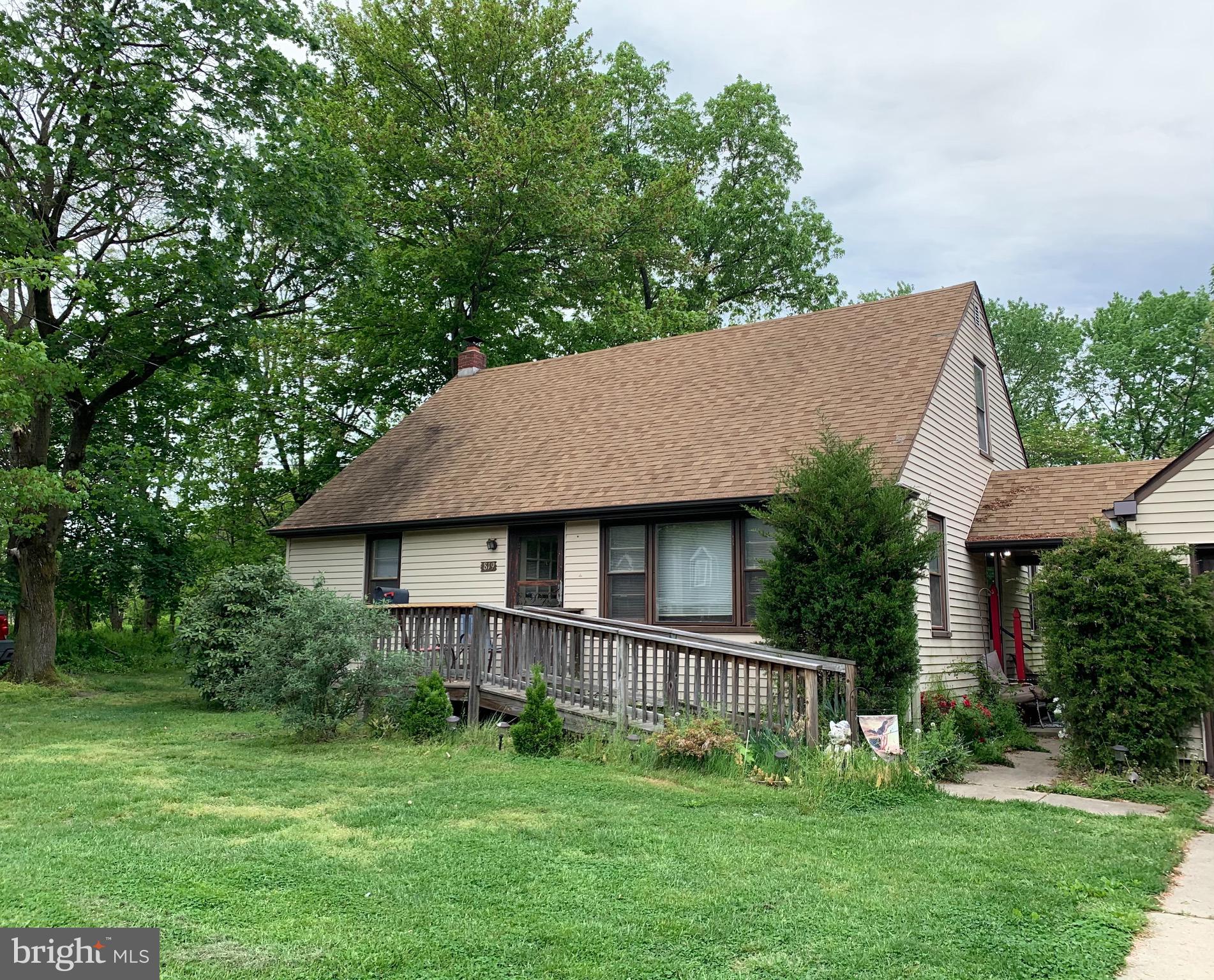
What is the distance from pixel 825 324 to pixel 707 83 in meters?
22.1

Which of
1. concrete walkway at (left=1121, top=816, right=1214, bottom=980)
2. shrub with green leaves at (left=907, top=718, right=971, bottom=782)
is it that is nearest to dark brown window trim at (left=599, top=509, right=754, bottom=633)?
shrub with green leaves at (left=907, top=718, right=971, bottom=782)

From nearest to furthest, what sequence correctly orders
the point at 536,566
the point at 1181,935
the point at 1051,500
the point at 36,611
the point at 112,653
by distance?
the point at 1181,935 < the point at 1051,500 < the point at 536,566 < the point at 36,611 < the point at 112,653

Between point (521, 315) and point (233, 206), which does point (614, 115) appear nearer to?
point (521, 315)

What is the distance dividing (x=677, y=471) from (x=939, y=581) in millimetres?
3839

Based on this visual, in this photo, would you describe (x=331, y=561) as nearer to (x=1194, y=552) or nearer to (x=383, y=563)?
(x=383, y=563)

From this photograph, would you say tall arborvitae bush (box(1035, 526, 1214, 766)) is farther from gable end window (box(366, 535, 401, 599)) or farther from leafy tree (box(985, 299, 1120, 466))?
leafy tree (box(985, 299, 1120, 466))

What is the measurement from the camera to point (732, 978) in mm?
3689

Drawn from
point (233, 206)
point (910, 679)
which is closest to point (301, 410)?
point (233, 206)

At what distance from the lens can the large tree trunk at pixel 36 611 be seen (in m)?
16.1

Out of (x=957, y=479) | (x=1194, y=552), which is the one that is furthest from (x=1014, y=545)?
(x=1194, y=552)

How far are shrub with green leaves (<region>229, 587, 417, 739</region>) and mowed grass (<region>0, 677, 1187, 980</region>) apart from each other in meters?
1.39

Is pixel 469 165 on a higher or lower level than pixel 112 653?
higher

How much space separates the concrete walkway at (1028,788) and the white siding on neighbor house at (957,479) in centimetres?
167

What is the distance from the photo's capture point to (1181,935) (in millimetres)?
Result: 4398
